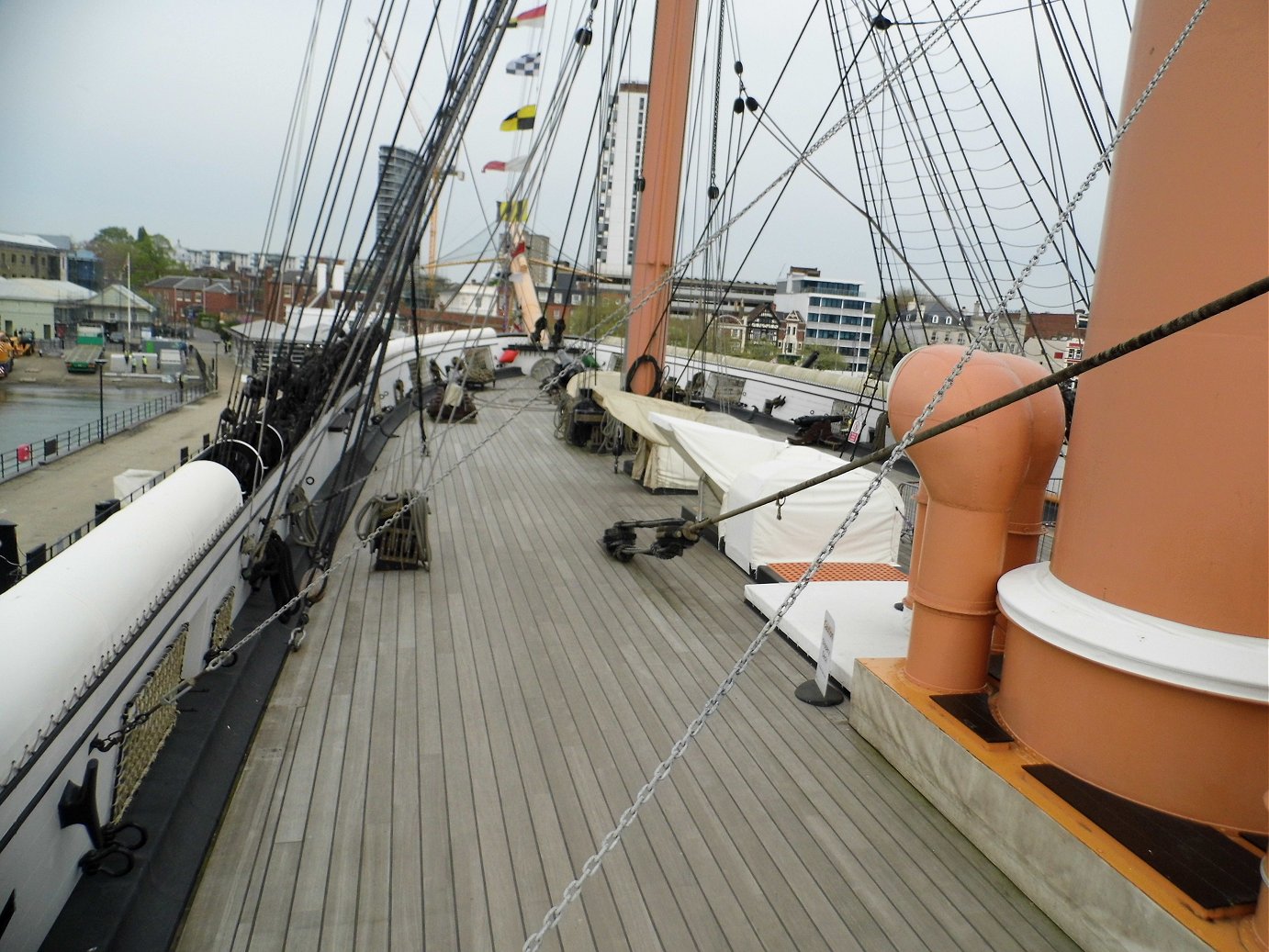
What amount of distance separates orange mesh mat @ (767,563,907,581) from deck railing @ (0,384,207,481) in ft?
25.4

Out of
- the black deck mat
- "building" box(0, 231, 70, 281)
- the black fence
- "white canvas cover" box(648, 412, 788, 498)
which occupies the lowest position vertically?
the black deck mat

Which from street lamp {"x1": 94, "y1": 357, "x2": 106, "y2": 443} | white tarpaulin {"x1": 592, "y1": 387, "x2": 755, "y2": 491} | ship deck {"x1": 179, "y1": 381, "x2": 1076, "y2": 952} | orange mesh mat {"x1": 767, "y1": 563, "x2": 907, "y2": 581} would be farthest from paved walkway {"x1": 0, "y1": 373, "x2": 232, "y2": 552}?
orange mesh mat {"x1": 767, "y1": 563, "x2": 907, "y2": 581}

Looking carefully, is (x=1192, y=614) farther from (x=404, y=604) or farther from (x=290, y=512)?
(x=290, y=512)

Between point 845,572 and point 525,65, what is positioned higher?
point 525,65

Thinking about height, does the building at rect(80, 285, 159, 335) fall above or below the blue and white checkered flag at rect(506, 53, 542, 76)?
below

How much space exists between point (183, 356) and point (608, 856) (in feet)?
94.2

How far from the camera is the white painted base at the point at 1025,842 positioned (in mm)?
2521

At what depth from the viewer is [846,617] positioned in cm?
532

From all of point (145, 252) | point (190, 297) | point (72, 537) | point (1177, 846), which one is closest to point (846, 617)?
point (1177, 846)

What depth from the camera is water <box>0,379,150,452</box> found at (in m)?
16.8

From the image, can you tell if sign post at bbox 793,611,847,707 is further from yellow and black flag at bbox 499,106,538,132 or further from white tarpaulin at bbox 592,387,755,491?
yellow and black flag at bbox 499,106,538,132

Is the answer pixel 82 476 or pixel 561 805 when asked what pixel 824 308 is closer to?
pixel 82 476

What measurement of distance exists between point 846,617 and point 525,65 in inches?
609

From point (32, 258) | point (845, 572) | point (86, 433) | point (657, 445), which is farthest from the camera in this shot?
point (32, 258)
